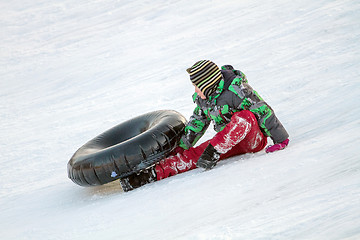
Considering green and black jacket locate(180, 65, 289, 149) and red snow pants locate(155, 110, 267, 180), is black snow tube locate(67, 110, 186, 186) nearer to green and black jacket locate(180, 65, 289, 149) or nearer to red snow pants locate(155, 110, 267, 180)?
red snow pants locate(155, 110, 267, 180)

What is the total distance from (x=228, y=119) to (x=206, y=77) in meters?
0.37

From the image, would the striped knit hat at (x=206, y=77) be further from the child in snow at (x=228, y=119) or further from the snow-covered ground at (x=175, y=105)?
the snow-covered ground at (x=175, y=105)

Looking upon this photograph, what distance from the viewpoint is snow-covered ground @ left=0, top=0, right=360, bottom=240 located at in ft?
8.05

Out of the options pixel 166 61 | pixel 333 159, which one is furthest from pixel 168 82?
pixel 333 159

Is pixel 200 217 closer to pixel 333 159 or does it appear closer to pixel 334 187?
pixel 334 187

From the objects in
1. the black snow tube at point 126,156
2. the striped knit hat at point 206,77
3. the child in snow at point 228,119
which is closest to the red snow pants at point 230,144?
the child in snow at point 228,119

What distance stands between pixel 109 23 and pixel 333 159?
7.80 m

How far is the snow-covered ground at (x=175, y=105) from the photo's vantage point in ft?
8.05

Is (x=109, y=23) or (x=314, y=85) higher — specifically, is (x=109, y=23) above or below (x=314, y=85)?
above

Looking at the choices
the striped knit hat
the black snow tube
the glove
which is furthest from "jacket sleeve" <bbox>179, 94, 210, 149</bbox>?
the glove

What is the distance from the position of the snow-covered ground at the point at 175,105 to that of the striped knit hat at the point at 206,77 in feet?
1.94

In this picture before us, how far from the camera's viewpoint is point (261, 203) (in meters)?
2.44

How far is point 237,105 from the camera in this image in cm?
334

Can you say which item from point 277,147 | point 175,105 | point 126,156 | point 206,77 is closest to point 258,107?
point 277,147
